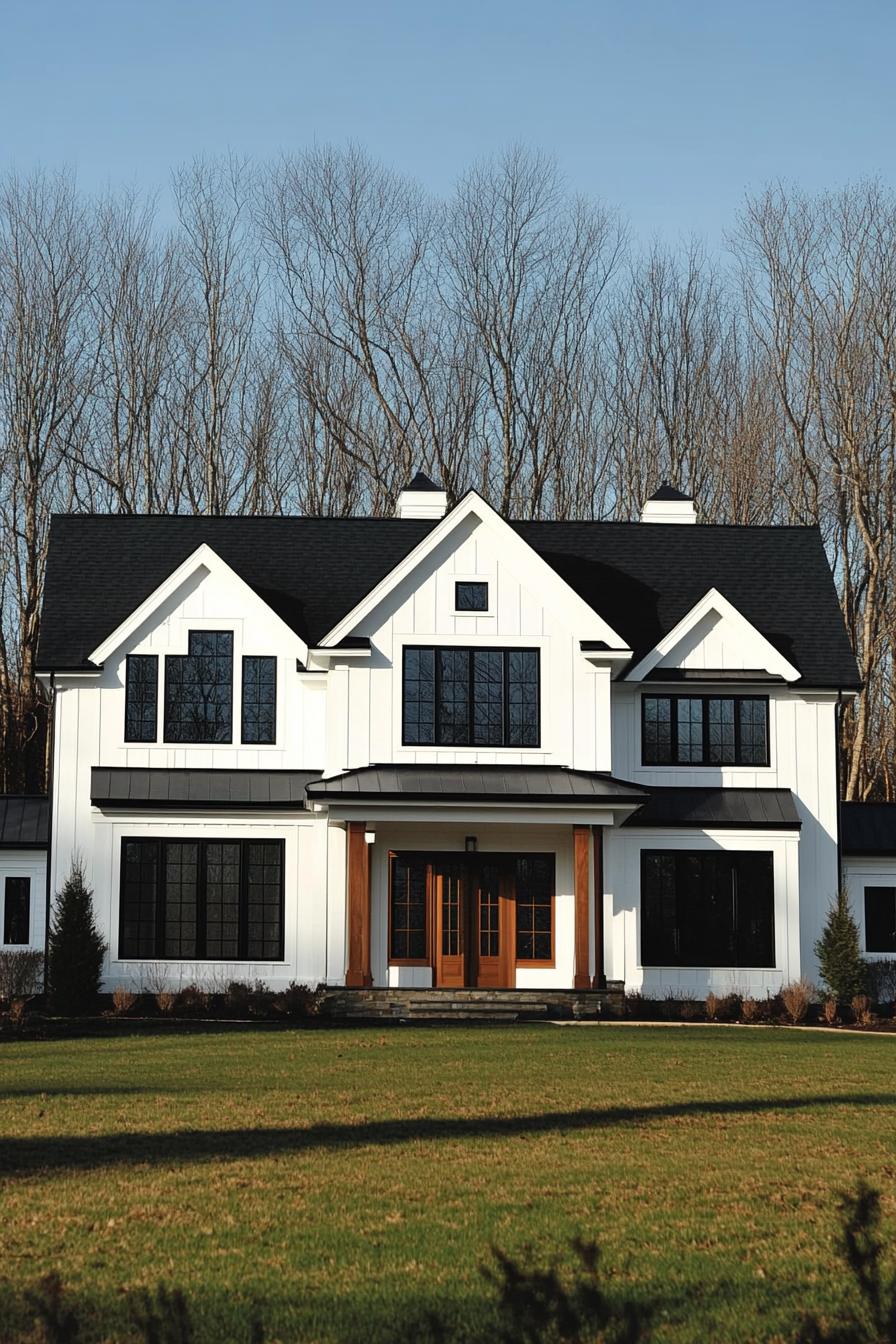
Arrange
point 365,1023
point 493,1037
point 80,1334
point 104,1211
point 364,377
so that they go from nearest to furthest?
point 80,1334 → point 104,1211 → point 493,1037 → point 365,1023 → point 364,377

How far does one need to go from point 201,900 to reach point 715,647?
1075 cm

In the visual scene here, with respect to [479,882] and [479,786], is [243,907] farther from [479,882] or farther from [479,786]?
[479,786]

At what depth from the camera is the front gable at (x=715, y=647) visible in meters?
31.8

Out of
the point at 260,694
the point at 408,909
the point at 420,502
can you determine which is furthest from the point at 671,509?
the point at 408,909

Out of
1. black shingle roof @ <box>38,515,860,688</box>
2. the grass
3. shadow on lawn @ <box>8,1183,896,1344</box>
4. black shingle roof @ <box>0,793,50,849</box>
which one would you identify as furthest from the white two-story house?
shadow on lawn @ <box>8,1183,896,1344</box>

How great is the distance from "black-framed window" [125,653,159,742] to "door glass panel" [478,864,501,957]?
6772 mm

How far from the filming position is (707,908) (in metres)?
31.0

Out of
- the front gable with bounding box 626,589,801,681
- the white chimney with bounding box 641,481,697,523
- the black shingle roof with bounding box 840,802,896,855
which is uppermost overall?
the white chimney with bounding box 641,481,697,523

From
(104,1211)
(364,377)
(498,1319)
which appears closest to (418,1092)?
(104,1211)

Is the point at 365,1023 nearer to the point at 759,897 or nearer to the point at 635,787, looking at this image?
the point at 635,787

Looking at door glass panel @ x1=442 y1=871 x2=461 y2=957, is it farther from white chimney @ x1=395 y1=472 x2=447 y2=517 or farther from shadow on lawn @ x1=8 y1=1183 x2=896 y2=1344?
shadow on lawn @ x1=8 y1=1183 x2=896 y2=1344

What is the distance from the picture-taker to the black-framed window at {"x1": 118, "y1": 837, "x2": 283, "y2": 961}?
30.2 m

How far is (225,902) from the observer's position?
99.9 feet

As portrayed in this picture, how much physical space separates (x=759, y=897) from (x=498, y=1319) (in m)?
23.7
